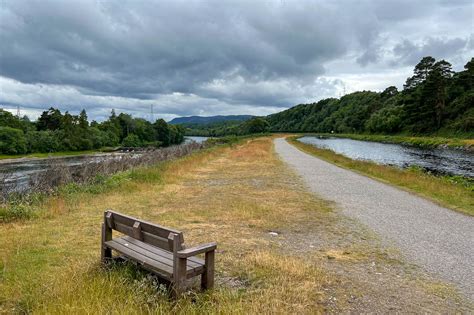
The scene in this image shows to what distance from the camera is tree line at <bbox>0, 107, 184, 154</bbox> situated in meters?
69.6

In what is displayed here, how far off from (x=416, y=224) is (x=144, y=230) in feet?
23.3

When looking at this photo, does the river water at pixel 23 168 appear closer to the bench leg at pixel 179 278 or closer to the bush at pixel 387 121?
the bench leg at pixel 179 278

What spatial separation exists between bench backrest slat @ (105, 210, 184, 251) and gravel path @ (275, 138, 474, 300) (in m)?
4.06

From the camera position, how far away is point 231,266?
5762 mm

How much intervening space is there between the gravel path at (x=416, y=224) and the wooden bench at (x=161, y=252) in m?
3.60

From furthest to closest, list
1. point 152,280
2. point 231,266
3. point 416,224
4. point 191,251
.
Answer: point 416,224
point 231,266
point 152,280
point 191,251

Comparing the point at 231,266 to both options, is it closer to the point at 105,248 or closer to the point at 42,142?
the point at 105,248

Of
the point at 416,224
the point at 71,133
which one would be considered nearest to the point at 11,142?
the point at 71,133

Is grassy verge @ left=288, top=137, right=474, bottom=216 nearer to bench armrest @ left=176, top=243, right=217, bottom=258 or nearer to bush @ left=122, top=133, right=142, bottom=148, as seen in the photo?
bench armrest @ left=176, top=243, right=217, bottom=258

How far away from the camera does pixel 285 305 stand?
4.36 m

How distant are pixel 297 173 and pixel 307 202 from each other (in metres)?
8.22

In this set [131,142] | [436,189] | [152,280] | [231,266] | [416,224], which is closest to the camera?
[152,280]

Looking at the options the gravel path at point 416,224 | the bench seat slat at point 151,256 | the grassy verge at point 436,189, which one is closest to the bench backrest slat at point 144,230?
the bench seat slat at point 151,256

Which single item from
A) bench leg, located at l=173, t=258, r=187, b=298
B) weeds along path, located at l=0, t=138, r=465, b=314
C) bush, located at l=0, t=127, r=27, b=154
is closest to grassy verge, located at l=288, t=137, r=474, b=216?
weeds along path, located at l=0, t=138, r=465, b=314
